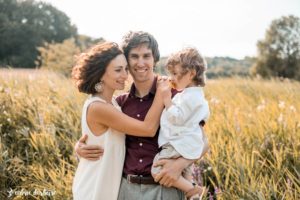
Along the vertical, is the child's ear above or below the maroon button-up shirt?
above

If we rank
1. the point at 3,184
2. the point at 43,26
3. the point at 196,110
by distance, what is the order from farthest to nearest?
1. the point at 43,26
2. the point at 3,184
3. the point at 196,110

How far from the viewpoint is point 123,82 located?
3.03 m

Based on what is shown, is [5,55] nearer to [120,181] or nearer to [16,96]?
[16,96]

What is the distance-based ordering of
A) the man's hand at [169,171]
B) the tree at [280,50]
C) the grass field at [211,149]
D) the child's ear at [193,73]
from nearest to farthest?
the man's hand at [169,171]
the child's ear at [193,73]
the grass field at [211,149]
the tree at [280,50]

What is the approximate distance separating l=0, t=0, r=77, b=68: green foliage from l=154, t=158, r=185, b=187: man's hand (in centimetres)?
3777

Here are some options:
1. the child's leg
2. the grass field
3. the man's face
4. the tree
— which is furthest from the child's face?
the tree

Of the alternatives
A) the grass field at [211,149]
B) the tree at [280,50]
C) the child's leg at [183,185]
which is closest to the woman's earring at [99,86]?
the child's leg at [183,185]

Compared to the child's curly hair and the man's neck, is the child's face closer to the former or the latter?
the child's curly hair

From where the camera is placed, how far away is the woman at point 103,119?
2.92 meters

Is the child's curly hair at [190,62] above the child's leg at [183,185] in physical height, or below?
above

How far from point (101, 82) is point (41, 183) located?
176 cm

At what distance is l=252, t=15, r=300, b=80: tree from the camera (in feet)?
153

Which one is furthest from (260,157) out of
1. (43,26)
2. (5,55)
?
(43,26)

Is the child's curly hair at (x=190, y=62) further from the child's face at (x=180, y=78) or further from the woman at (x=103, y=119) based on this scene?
the woman at (x=103, y=119)
